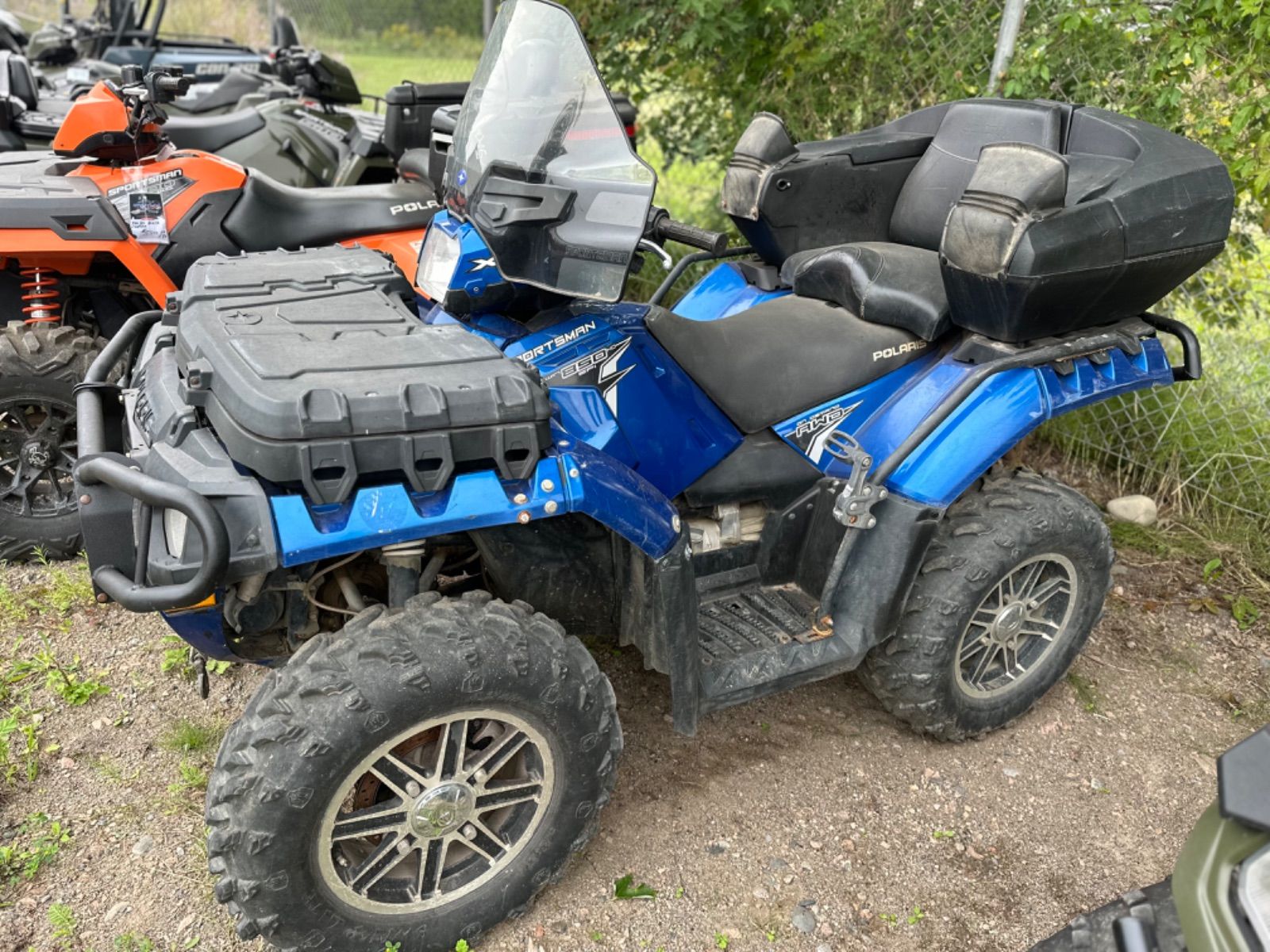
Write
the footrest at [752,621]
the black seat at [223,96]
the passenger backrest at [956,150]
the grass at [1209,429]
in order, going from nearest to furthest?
1. the footrest at [752,621]
2. the passenger backrest at [956,150]
3. the grass at [1209,429]
4. the black seat at [223,96]

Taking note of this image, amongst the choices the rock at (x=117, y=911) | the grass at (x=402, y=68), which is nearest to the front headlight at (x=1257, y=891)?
the rock at (x=117, y=911)

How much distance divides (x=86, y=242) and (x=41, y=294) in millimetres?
296

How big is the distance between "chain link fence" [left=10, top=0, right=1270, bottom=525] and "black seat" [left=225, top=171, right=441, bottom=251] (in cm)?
166

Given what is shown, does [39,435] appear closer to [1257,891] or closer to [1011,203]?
[1011,203]

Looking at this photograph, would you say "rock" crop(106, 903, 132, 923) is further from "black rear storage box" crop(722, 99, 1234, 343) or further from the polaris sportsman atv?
the polaris sportsman atv

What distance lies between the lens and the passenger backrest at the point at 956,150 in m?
2.93

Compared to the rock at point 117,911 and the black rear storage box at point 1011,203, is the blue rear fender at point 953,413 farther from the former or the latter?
the rock at point 117,911

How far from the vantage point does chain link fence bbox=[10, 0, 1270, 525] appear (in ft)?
13.7

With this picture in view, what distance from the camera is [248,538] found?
1863mm

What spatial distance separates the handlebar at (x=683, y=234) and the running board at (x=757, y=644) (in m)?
0.94

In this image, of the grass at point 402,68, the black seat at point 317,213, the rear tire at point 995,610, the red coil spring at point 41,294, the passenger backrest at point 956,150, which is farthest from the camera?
the grass at point 402,68

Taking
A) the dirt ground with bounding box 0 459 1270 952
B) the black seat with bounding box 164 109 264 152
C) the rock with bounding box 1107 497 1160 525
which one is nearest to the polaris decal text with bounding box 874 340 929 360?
the dirt ground with bounding box 0 459 1270 952

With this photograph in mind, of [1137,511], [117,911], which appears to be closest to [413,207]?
[117,911]

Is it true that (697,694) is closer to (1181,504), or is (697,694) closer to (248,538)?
(248,538)
